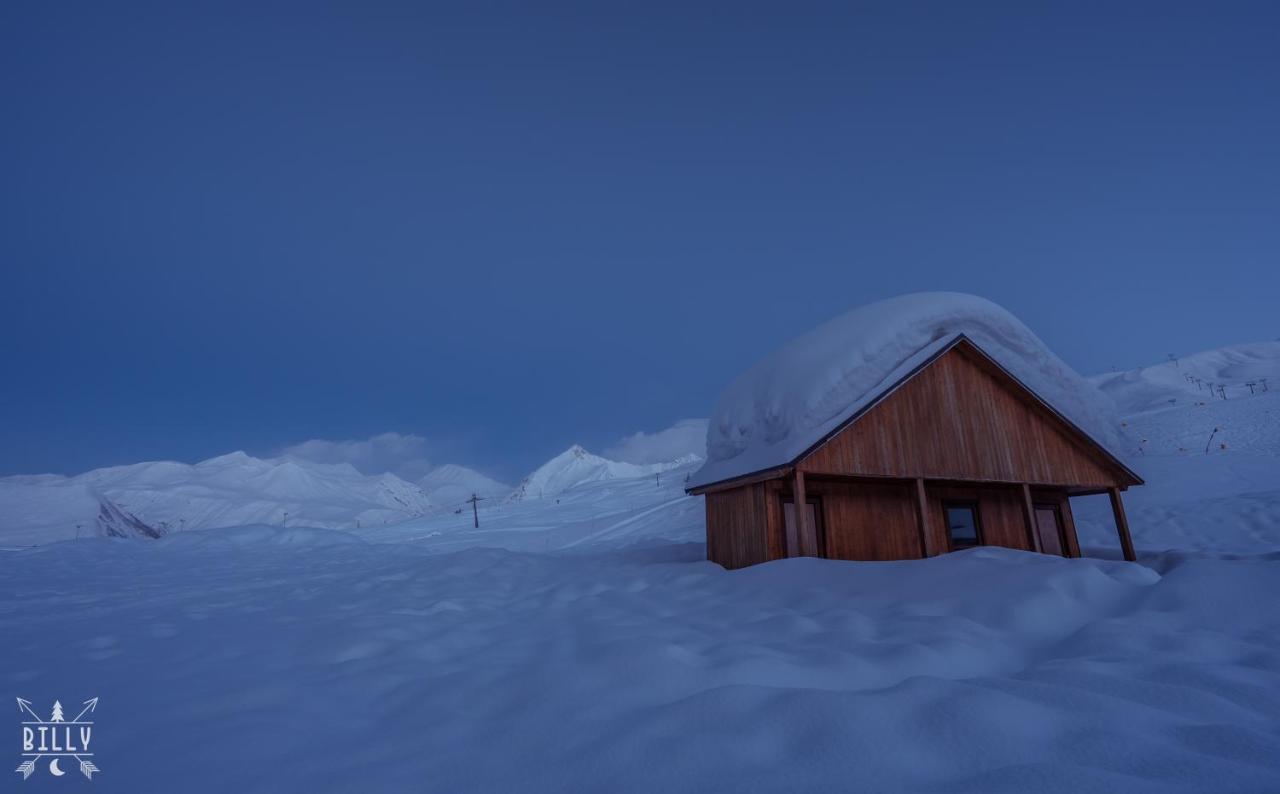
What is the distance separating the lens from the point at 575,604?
8203mm

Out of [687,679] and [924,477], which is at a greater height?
[924,477]

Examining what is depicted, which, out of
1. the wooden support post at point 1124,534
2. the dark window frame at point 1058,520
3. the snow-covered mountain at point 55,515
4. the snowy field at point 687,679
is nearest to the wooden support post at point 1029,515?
the wooden support post at point 1124,534

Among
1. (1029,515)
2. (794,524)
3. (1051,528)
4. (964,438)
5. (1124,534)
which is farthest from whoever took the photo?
(1051,528)

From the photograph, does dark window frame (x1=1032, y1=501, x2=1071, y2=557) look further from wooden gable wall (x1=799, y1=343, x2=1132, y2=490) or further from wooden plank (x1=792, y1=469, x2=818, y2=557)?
wooden plank (x1=792, y1=469, x2=818, y2=557)

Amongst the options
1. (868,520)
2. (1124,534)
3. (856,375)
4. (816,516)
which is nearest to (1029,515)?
(1124,534)

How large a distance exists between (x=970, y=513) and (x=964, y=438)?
2829mm

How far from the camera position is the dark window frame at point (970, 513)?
1484cm

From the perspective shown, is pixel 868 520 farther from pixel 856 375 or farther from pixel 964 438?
pixel 856 375
